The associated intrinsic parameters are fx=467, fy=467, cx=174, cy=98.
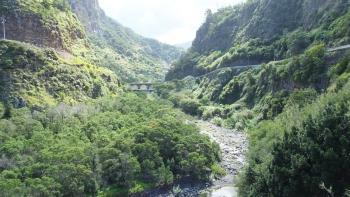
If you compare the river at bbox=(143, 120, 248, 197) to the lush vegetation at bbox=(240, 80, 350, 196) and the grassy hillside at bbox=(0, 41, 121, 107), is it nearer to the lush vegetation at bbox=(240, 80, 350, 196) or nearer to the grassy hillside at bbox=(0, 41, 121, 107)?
the lush vegetation at bbox=(240, 80, 350, 196)

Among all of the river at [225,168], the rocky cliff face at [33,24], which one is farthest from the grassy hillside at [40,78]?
the river at [225,168]

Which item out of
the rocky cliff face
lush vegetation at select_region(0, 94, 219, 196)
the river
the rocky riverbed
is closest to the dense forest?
lush vegetation at select_region(0, 94, 219, 196)

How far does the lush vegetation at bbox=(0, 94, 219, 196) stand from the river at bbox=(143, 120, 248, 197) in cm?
299

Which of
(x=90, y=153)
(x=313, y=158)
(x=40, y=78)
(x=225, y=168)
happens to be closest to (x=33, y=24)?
(x=40, y=78)

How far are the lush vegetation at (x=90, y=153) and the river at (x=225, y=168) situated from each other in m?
2.99

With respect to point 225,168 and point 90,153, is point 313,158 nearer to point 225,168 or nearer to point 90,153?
point 90,153

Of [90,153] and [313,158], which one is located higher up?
[313,158]

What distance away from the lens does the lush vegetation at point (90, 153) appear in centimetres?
9125

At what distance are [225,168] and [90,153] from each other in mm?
39155

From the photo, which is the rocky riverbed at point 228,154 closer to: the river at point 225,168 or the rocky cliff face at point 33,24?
the river at point 225,168

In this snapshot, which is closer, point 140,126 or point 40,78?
point 140,126

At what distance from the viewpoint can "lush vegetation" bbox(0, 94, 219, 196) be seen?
91250mm

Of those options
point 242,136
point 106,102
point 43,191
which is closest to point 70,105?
point 106,102

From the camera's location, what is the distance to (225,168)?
125 meters
